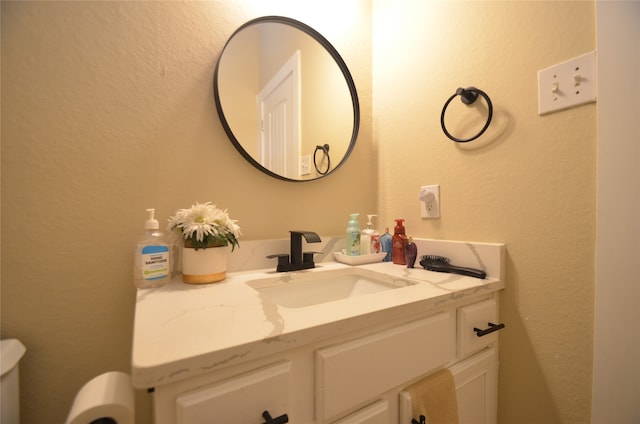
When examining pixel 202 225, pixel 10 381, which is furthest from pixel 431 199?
pixel 10 381

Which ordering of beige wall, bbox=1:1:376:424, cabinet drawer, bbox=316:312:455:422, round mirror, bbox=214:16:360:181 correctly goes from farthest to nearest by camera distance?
1. round mirror, bbox=214:16:360:181
2. beige wall, bbox=1:1:376:424
3. cabinet drawer, bbox=316:312:455:422

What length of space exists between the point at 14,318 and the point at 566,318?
1.39m

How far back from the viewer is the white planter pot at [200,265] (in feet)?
2.30

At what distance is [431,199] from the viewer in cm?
97

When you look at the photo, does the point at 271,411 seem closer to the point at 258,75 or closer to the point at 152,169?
the point at 152,169

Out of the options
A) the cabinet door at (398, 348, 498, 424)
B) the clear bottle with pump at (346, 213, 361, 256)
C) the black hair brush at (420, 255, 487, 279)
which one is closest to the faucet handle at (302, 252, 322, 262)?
the clear bottle with pump at (346, 213, 361, 256)

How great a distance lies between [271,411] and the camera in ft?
1.37

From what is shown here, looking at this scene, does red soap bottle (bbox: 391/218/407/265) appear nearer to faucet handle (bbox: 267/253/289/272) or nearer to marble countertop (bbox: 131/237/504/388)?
marble countertop (bbox: 131/237/504/388)

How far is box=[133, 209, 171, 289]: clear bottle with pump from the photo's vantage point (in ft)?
2.17

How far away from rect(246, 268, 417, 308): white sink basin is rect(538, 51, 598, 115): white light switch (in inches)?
24.4

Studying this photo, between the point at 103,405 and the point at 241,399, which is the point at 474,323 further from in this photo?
the point at 103,405

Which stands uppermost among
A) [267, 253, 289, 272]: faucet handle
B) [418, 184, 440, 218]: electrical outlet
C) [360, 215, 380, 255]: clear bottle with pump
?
[418, 184, 440, 218]: electrical outlet

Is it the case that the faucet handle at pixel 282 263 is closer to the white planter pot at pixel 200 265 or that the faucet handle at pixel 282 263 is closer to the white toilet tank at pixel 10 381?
the white planter pot at pixel 200 265

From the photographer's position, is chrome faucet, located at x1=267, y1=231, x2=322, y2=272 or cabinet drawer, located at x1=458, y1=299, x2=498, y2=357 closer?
cabinet drawer, located at x1=458, y1=299, x2=498, y2=357
